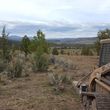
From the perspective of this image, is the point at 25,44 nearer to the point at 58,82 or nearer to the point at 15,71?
the point at 15,71

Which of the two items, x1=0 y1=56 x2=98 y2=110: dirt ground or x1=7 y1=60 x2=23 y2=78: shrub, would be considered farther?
x1=7 y1=60 x2=23 y2=78: shrub

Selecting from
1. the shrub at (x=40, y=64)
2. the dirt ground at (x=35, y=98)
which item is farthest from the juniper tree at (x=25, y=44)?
the dirt ground at (x=35, y=98)

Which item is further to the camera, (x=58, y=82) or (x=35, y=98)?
(x=58, y=82)

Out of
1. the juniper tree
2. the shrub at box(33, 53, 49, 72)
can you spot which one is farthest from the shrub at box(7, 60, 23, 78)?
the juniper tree

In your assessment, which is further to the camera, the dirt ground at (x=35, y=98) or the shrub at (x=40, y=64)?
the shrub at (x=40, y=64)

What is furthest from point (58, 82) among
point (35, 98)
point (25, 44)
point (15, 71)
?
point (25, 44)

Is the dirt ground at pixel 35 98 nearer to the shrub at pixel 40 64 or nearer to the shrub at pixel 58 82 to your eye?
the shrub at pixel 58 82

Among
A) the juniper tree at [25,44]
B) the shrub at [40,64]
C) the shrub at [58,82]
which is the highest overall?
the juniper tree at [25,44]

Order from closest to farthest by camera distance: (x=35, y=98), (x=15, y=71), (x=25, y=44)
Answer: (x=35, y=98) → (x=15, y=71) → (x=25, y=44)

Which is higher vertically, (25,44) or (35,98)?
(25,44)

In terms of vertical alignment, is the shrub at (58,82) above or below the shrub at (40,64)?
below

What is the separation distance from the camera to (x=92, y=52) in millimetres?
55656

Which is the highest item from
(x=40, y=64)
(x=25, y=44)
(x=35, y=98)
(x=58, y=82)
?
(x=25, y=44)

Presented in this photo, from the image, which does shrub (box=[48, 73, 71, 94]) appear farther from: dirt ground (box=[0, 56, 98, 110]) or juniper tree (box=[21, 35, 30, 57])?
juniper tree (box=[21, 35, 30, 57])
